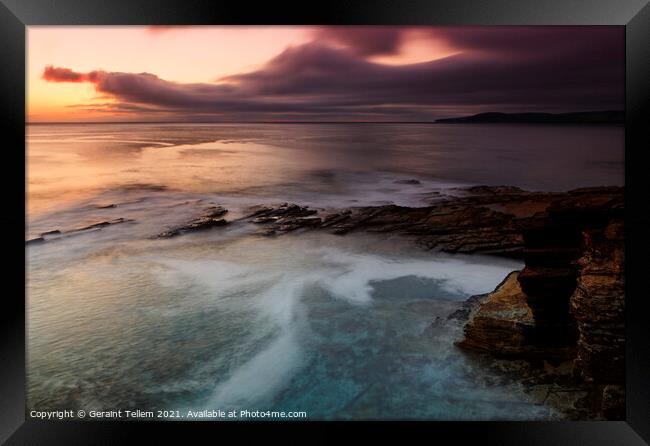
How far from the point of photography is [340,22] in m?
3.70

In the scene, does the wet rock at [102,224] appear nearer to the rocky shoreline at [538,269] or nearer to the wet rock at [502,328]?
the rocky shoreline at [538,269]

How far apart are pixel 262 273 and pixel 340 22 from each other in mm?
2449

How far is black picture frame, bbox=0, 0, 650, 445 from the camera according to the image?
11.9ft

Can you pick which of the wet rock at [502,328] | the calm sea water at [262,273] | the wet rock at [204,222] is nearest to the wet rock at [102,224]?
the calm sea water at [262,273]

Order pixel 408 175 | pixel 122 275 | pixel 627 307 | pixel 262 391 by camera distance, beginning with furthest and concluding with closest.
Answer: pixel 408 175
pixel 122 275
pixel 262 391
pixel 627 307

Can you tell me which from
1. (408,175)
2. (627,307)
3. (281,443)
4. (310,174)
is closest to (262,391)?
(281,443)

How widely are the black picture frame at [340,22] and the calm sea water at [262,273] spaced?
0.47 ft

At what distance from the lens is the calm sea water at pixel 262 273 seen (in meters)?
3.95

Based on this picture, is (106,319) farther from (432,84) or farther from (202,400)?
(432,84)

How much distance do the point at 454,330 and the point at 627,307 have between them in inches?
57.5

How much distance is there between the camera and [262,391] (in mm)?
3967

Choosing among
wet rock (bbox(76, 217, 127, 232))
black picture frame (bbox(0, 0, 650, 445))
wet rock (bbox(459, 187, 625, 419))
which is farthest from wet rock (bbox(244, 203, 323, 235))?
wet rock (bbox(459, 187, 625, 419))

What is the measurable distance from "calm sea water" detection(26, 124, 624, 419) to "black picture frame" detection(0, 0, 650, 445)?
0.14 meters

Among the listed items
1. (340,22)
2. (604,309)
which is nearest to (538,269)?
(604,309)
